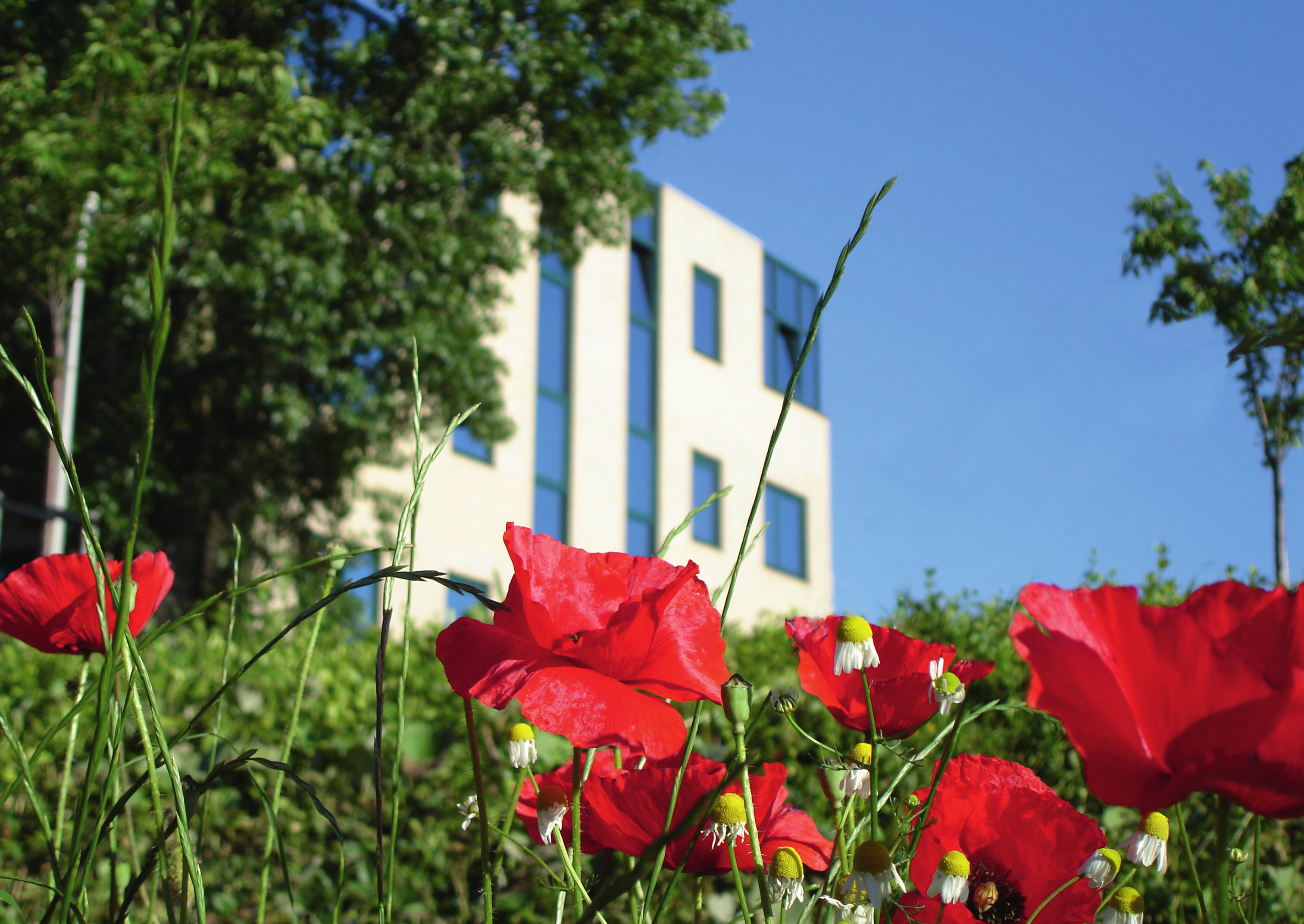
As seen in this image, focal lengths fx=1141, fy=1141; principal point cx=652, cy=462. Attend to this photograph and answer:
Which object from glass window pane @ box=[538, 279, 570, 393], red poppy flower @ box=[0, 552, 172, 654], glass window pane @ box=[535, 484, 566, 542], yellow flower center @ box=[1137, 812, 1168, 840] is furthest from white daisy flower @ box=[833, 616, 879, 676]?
glass window pane @ box=[538, 279, 570, 393]

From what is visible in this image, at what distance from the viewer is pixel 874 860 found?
728mm

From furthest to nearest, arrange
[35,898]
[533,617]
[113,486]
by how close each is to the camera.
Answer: [113,486] < [35,898] < [533,617]

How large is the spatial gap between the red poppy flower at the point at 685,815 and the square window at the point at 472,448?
14507 mm

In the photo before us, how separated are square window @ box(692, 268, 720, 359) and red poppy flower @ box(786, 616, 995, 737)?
66.2 ft

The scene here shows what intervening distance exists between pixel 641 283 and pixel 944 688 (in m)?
19.9

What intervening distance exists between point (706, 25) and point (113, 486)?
25.0ft

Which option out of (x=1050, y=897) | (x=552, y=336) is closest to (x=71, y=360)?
(x=552, y=336)

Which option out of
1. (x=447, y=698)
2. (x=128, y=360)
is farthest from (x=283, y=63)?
→ (x=447, y=698)

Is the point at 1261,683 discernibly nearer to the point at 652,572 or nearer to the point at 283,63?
the point at 652,572

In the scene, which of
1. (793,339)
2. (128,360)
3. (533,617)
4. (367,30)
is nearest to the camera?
(533,617)

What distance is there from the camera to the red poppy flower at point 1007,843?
0.88 metres

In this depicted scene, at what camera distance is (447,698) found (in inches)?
115

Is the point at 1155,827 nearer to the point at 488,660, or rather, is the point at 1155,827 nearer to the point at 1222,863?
the point at 1222,863

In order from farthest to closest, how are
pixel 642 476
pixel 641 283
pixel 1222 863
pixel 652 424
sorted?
pixel 641 283
pixel 652 424
pixel 642 476
pixel 1222 863
